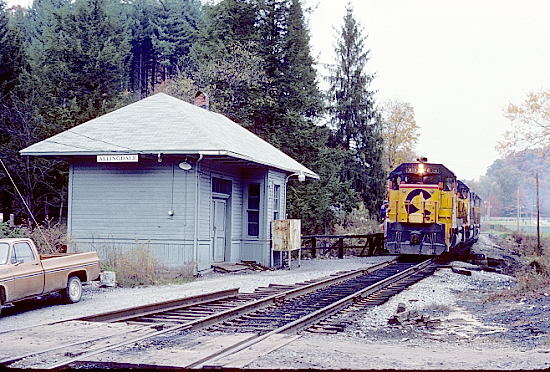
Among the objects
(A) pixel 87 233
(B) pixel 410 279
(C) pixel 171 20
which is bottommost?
(B) pixel 410 279

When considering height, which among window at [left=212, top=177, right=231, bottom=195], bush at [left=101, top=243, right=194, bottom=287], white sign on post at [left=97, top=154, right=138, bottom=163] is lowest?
bush at [left=101, top=243, right=194, bottom=287]

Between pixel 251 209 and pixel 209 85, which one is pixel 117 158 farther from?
pixel 209 85

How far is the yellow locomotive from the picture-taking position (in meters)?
25.8

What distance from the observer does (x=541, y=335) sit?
33.4ft

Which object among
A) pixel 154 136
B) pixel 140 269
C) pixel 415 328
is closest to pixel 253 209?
pixel 154 136

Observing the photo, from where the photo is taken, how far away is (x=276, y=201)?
25.4m

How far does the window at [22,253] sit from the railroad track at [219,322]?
257cm

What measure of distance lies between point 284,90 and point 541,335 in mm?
33997

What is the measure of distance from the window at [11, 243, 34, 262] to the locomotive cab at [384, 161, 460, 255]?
16.2 metres

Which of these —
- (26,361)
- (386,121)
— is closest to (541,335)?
(26,361)

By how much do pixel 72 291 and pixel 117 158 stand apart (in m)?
6.11

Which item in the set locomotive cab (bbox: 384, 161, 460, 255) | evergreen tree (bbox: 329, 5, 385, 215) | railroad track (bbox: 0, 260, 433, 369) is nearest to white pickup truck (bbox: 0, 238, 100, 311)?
railroad track (bbox: 0, 260, 433, 369)

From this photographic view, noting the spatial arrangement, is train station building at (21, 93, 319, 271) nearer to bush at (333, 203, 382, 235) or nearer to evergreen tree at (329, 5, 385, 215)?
bush at (333, 203, 382, 235)

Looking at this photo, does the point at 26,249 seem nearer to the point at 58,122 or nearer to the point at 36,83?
the point at 58,122
